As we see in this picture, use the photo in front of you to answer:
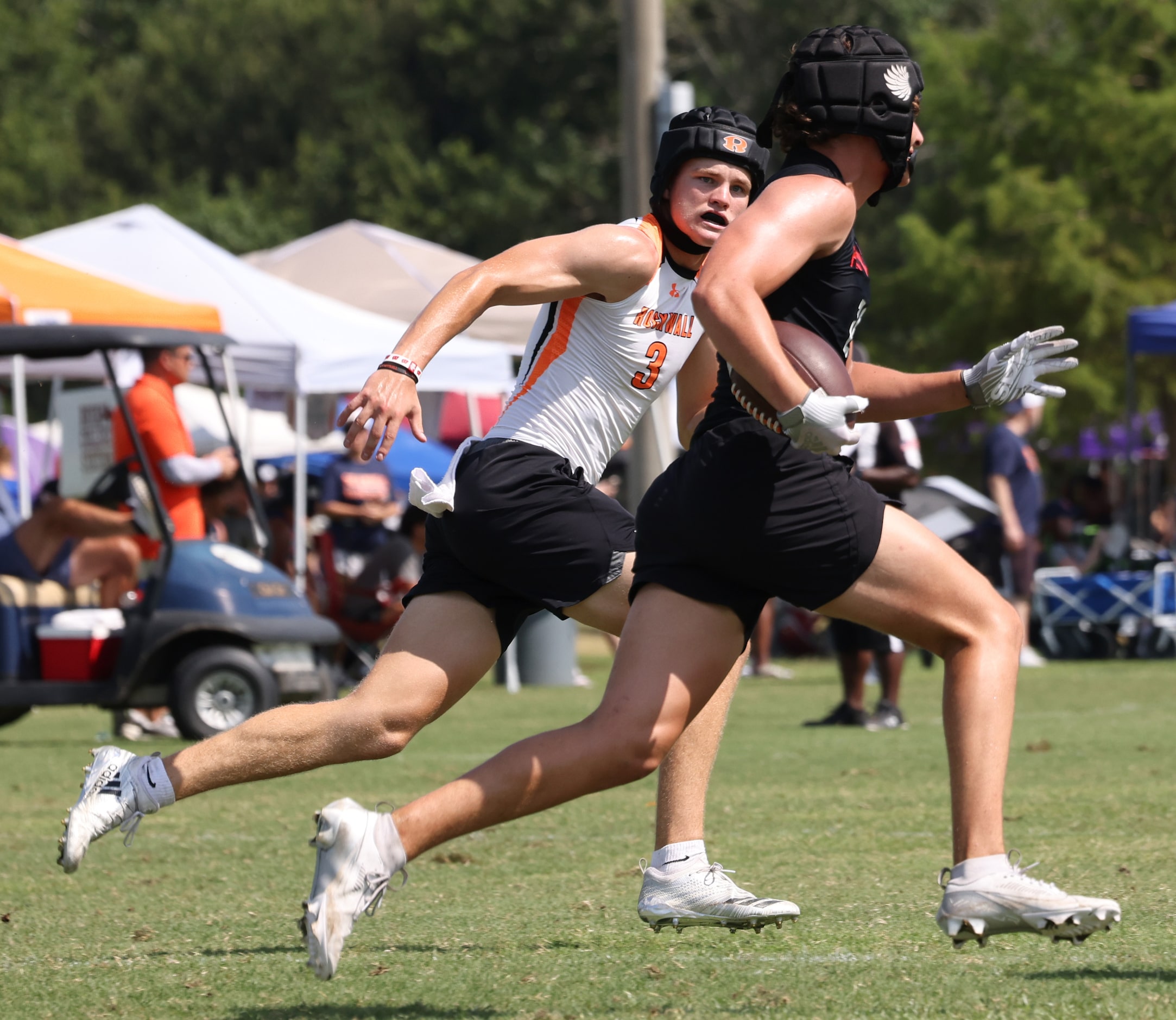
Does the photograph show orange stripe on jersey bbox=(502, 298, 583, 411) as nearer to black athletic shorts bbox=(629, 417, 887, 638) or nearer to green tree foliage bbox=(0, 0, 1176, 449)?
black athletic shorts bbox=(629, 417, 887, 638)

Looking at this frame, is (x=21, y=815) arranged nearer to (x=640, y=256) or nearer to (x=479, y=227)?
(x=640, y=256)

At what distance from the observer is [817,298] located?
156 inches

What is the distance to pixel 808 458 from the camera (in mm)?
3877

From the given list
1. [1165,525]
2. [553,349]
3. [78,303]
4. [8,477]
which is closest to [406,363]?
[553,349]

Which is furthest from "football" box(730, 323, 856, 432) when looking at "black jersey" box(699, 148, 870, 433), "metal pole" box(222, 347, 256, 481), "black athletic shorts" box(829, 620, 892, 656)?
"metal pole" box(222, 347, 256, 481)

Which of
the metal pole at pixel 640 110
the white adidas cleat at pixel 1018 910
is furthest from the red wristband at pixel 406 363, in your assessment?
the metal pole at pixel 640 110

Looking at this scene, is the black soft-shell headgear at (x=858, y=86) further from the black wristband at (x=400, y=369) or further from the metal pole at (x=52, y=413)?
the metal pole at (x=52, y=413)

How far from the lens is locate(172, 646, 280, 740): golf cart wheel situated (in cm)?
1009

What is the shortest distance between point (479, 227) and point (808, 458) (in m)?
42.6

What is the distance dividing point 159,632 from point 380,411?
21.2ft

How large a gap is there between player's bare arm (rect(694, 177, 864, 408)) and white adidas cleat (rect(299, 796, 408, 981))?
45.0 inches

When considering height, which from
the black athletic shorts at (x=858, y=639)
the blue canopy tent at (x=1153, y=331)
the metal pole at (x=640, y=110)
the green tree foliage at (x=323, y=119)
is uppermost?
the green tree foliage at (x=323, y=119)

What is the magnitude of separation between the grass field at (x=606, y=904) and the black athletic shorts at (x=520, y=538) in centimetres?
83

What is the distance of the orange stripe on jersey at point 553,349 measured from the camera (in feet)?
15.4
